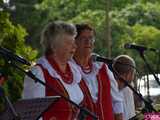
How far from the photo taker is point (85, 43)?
220 inches

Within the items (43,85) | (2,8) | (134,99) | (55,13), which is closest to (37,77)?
(43,85)

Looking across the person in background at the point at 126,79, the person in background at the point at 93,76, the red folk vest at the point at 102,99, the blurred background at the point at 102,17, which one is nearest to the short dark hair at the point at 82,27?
the person in background at the point at 93,76

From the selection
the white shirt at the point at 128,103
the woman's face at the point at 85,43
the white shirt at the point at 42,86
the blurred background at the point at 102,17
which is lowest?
the blurred background at the point at 102,17

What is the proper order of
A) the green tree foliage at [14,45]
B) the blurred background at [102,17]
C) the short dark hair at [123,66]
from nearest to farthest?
the short dark hair at [123,66]
the green tree foliage at [14,45]
the blurred background at [102,17]

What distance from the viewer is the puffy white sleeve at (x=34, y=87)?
509 cm

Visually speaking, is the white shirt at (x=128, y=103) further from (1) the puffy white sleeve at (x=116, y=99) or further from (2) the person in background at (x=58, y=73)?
(2) the person in background at (x=58, y=73)

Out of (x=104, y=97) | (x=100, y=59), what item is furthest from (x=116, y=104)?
(x=100, y=59)

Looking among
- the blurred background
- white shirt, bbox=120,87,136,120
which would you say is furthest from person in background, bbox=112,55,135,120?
the blurred background

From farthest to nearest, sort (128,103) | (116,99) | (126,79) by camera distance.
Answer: (128,103)
(126,79)
(116,99)

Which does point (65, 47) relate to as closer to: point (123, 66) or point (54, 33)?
point (54, 33)

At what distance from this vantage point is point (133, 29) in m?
38.9

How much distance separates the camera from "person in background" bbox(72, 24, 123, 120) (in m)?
5.55

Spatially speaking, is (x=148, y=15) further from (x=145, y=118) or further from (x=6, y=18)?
(x=145, y=118)

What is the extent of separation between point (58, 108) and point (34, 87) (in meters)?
0.24
